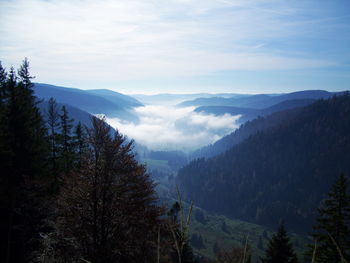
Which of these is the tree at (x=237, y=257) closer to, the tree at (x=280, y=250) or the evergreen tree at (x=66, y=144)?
the tree at (x=280, y=250)

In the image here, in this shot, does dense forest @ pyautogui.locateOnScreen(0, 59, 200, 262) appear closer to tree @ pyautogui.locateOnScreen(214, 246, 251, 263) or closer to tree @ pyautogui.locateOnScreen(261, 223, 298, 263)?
tree @ pyautogui.locateOnScreen(214, 246, 251, 263)

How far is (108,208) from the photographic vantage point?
1138 centimetres

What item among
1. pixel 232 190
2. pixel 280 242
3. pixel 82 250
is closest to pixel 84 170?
pixel 82 250

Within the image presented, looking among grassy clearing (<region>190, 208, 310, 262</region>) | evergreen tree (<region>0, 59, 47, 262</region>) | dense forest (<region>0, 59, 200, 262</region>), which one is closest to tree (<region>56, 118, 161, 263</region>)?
dense forest (<region>0, 59, 200, 262</region>)

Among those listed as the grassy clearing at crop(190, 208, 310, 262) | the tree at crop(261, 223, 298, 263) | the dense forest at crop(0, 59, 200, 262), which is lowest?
the grassy clearing at crop(190, 208, 310, 262)

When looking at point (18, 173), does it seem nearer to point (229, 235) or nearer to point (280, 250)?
point (280, 250)

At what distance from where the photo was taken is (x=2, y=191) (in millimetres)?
16219

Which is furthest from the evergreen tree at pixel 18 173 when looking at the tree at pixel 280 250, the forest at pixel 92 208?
the tree at pixel 280 250

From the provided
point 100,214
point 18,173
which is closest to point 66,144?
point 18,173

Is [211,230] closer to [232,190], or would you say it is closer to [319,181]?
[232,190]

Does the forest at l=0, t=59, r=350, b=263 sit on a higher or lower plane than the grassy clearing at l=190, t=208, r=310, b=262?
higher

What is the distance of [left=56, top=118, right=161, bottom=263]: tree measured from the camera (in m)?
10.7

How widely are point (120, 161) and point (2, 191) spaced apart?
9.92m

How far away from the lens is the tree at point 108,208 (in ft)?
35.0
